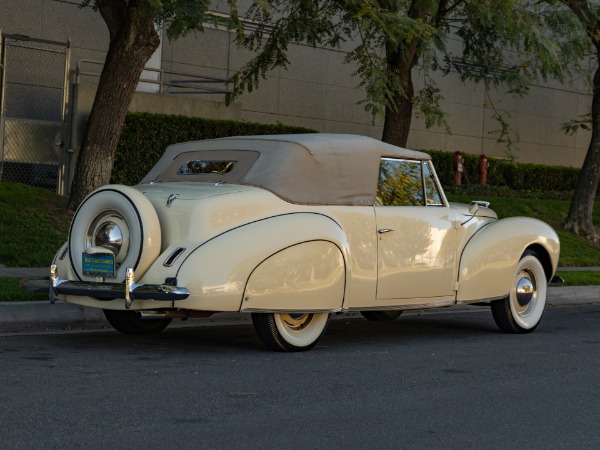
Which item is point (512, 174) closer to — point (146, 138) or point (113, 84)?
point (146, 138)

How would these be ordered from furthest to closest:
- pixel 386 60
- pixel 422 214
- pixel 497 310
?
pixel 386 60, pixel 497 310, pixel 422 214

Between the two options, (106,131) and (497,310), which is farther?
(106,131)

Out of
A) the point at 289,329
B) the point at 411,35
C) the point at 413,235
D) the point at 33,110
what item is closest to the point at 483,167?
the point at 33,110

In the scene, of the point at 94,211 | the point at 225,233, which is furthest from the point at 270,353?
the point at 94,211

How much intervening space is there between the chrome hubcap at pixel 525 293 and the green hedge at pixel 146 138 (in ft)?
34.1

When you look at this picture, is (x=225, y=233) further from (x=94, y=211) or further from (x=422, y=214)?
(x=422, y=214)

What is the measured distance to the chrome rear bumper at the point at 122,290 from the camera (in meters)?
7.62

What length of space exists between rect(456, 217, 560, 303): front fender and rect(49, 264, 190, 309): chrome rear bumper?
3.04m

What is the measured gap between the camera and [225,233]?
789cm

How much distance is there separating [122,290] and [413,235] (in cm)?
266

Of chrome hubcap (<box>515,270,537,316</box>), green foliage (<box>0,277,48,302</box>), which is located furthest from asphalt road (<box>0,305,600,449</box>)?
green foliage (<box>0,277,48,302</box>)

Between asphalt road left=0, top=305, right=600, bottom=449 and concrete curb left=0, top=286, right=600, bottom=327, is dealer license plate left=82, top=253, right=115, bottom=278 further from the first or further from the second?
concrete curb left=0, top=286, right=600, bottom=327

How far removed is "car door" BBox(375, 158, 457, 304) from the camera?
895 cm

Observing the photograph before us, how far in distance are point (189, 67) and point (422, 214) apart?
46.3 feet
